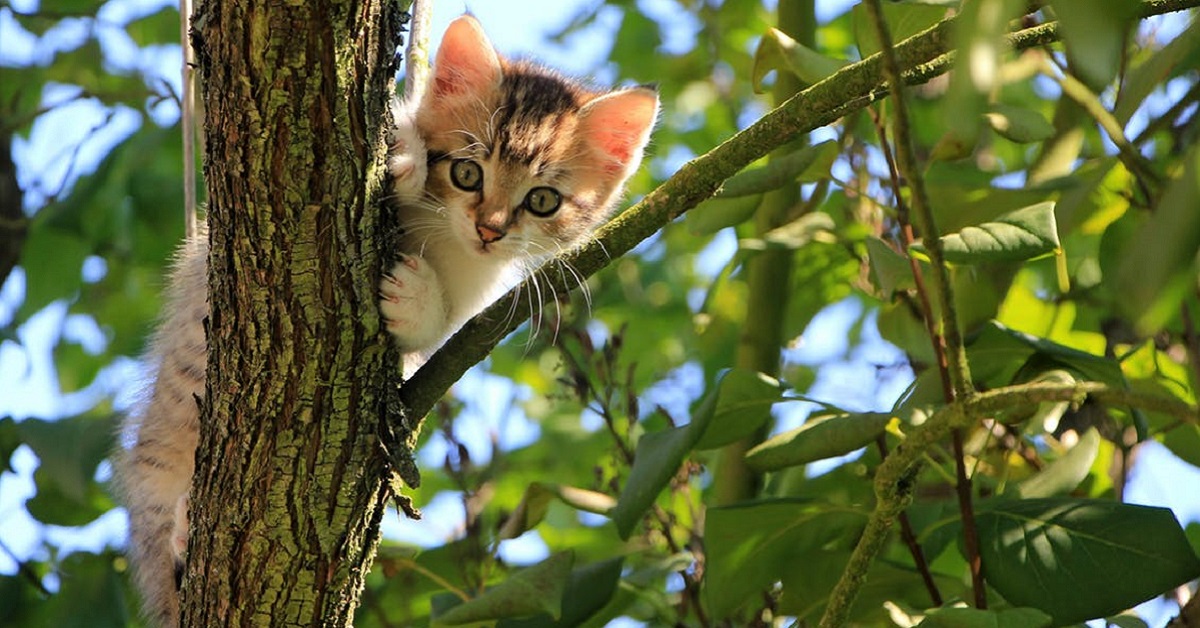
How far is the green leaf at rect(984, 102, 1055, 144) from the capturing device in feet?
6.79

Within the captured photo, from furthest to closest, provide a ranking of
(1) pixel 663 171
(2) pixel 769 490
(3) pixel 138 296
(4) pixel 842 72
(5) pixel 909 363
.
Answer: (1) pixel 663 171
(3) pixel 138 296
(5) pixel 909 363
(2) pixel 769 490
(4) pixel 842 72

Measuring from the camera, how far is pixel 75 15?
3893mm

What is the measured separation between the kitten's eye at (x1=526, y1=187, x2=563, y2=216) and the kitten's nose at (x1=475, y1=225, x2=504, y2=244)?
220 mm

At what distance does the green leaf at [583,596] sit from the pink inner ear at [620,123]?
1313 millimetres

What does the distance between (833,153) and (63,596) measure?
78.1 inches

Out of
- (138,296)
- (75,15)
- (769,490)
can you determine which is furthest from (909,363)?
(138,296)

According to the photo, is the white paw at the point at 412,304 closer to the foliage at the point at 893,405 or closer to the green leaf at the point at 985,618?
the foliage at the point at 893,405

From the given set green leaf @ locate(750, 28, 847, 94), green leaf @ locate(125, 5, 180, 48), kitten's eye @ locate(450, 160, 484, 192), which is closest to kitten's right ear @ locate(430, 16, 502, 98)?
kitten's eye @ locate(450, 160, 484, 192)

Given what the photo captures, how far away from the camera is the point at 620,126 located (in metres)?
3.17

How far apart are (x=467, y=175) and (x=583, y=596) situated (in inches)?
41.9

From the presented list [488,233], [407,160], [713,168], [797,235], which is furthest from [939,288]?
[488,233]

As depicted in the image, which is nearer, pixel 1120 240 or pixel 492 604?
pixel 492 604

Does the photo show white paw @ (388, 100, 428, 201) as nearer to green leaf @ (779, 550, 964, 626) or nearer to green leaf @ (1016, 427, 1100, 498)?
green leaf @ (779, 550, 964, 626)

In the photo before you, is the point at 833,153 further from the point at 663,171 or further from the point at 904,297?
the point at 663,171
